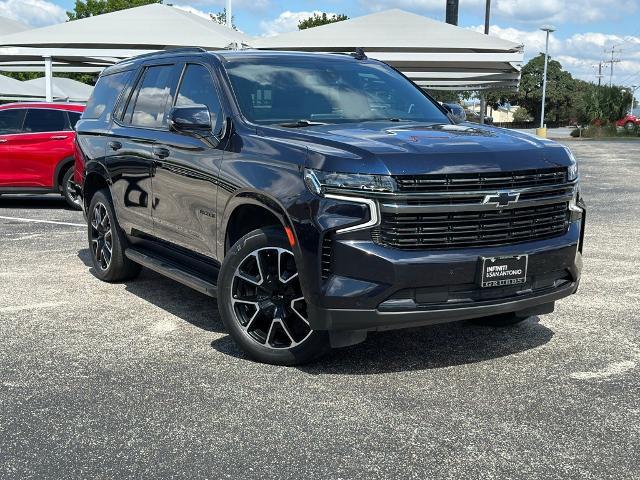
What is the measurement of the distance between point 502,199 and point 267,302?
147 centimetres

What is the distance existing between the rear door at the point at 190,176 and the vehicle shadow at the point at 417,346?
627mm

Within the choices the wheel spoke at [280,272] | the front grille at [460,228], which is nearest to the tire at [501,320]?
the front grille at [460,228]

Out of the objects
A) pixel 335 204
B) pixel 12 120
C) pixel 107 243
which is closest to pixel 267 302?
pixel 335 204

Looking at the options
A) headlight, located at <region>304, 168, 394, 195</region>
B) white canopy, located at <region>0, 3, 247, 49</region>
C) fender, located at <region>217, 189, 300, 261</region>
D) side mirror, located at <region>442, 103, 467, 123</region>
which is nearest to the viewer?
headlight, located at <region>304, 168, 394, 195</region>

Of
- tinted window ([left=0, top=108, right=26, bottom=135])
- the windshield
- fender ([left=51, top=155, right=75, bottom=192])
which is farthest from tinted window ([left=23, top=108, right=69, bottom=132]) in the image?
the windshield

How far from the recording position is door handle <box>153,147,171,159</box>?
592 centimetres

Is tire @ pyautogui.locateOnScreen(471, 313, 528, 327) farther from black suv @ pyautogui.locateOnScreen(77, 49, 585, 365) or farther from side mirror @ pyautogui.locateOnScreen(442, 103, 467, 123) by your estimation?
side mirror @ pyautogui.locateOnScreen(442, 103, 467, 123)

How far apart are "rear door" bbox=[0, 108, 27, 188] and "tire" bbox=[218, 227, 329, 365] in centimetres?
898

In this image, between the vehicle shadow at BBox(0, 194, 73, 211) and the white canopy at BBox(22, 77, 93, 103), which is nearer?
the vehicle shadow at BBox(0, 194, 73, 211)

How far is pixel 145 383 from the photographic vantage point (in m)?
4.62

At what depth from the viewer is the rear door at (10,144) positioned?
12.9 metres

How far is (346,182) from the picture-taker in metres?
4.36

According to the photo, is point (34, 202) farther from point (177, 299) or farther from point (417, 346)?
point (417, 346)

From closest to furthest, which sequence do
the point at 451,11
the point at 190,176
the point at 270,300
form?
the point at 270,300
the point at 190,176
the point at 451,11
